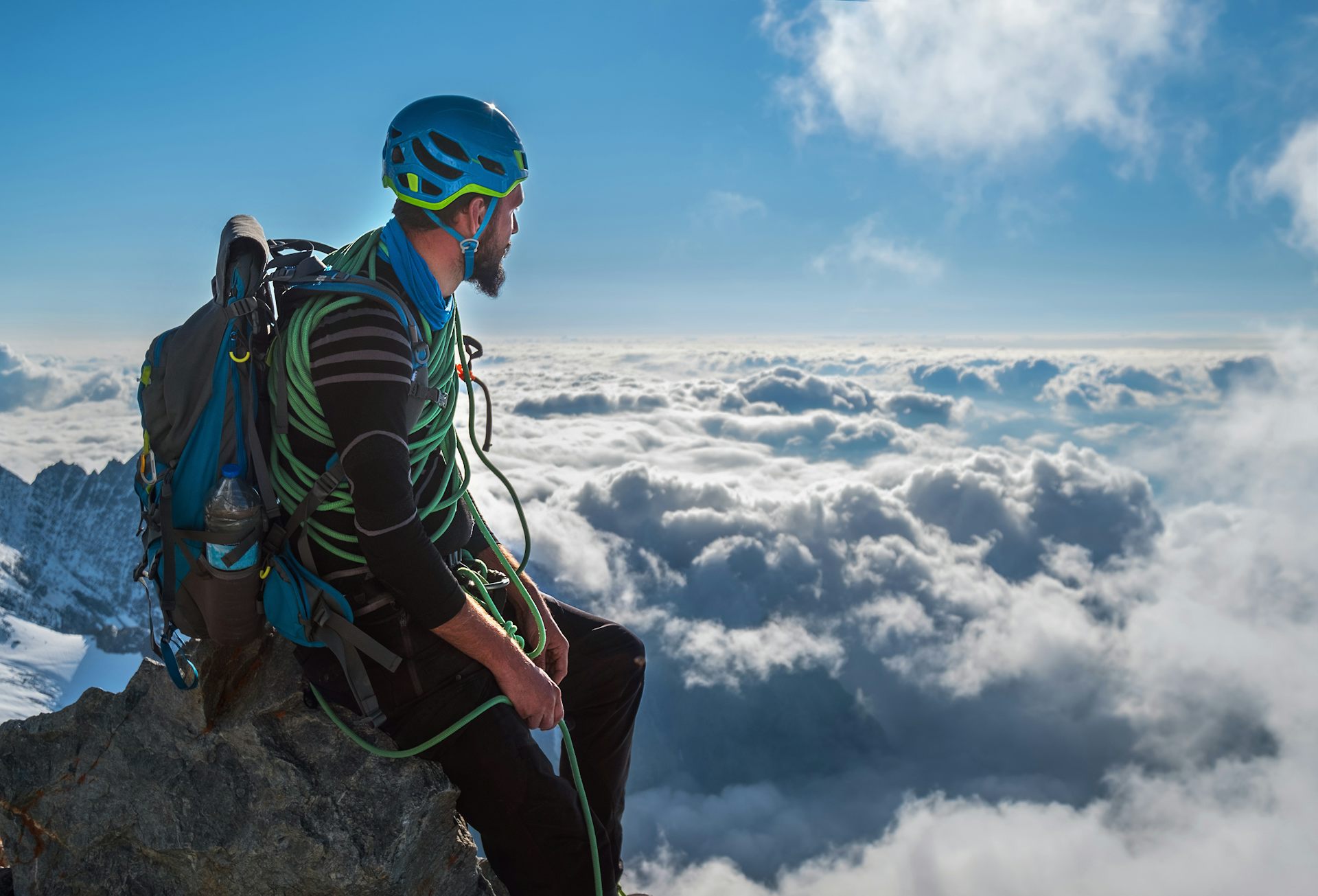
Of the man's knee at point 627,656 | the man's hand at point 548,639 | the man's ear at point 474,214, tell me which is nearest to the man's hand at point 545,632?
the man's hand at point 548,639

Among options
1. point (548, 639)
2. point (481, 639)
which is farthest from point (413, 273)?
point (548, 639)

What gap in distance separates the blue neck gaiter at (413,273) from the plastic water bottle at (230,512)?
44.4 inches

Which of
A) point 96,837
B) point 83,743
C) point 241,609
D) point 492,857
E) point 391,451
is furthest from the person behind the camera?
point 83,743

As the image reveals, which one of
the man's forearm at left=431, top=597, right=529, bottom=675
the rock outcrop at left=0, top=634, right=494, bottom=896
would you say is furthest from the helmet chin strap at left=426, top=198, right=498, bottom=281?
the rock outcrop at left=0, top=634, right=494, bottom=896

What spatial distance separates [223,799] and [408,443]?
7.91 feet

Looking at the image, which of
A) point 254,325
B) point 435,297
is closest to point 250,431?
point 254,325

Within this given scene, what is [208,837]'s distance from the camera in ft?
13.3

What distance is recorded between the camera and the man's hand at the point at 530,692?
3660 mm

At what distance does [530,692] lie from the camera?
3688mm

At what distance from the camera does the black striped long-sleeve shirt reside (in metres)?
3.12

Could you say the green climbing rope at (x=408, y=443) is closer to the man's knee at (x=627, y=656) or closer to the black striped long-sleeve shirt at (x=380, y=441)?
Result: the black striped long-sleeve shirt at (x=380, y=441)

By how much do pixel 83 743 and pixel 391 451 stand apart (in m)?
3.40

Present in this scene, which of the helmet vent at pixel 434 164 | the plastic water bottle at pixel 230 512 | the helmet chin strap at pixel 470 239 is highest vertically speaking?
the helmet vent at pixel 434 164

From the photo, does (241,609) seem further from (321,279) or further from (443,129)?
(443,129)
